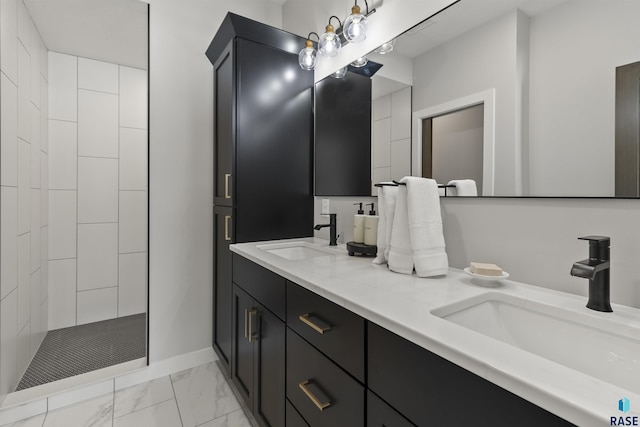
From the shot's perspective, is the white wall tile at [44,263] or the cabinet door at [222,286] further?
the white wall tile at [44,263]

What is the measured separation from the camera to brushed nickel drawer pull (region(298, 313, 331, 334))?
0.85 metres

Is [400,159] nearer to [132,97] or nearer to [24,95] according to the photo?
[24,95]

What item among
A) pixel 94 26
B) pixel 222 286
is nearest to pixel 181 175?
pixel 222 286

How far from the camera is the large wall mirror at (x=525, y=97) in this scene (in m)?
0.77

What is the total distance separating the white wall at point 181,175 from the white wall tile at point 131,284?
1003 mm

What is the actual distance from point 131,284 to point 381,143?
2.68 metres

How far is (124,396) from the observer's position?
1751 millimetres

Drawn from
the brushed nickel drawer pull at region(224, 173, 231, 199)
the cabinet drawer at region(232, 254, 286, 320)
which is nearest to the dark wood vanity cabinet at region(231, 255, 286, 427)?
the cabinet drawer at region(232, 254, 286, 320)

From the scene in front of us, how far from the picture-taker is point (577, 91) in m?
0.83

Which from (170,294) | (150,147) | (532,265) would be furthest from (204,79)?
(532,265)

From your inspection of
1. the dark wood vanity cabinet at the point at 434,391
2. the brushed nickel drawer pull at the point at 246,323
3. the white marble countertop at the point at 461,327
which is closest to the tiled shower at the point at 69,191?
the brushed nickel drawer pull at the point at 246,323

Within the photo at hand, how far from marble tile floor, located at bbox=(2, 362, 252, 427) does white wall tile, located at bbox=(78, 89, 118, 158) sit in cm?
198

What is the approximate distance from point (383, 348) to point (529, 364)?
11.2 inches

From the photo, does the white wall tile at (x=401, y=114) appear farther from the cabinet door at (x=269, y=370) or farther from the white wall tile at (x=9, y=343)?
the white wall tile at (x=9, y=343)
